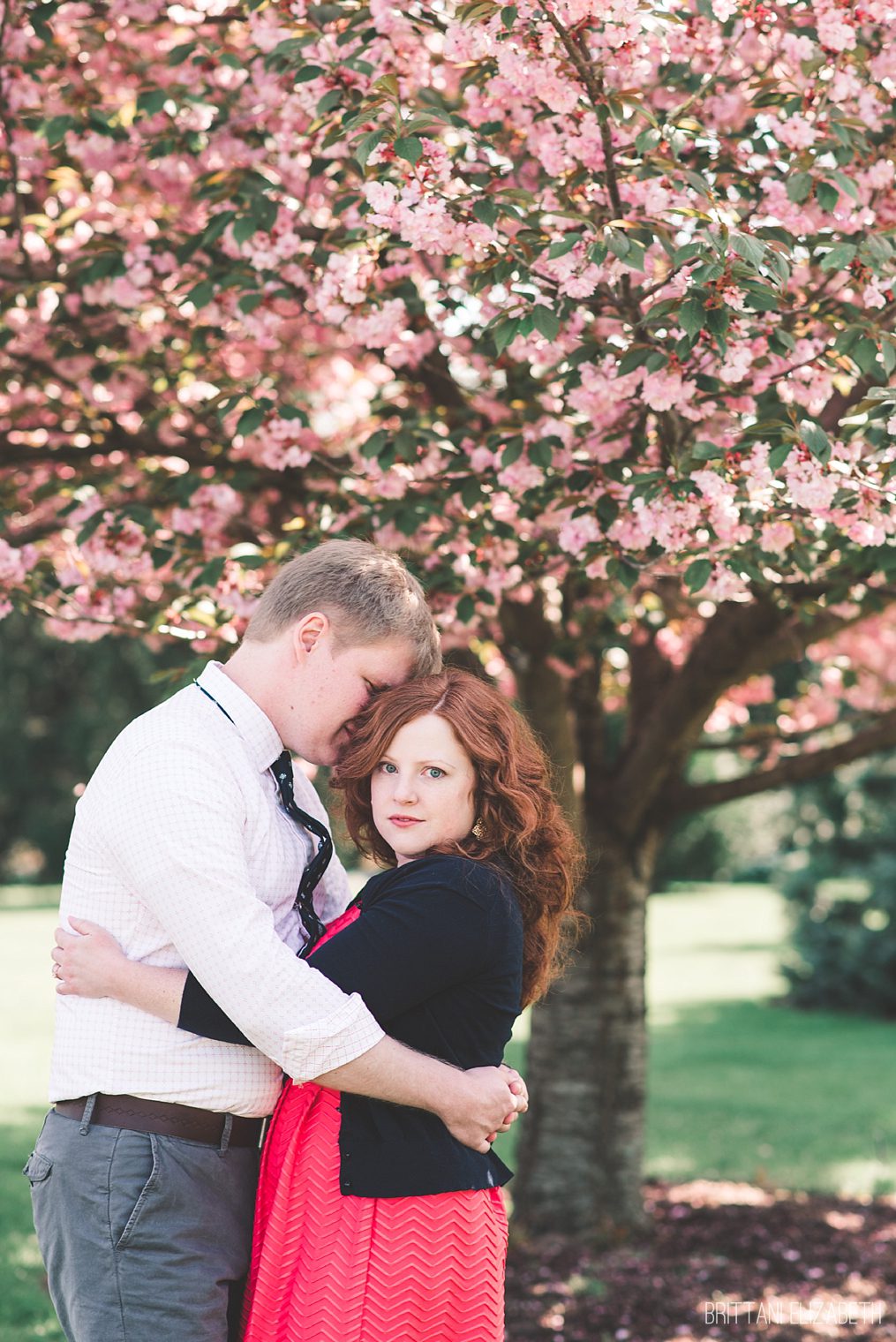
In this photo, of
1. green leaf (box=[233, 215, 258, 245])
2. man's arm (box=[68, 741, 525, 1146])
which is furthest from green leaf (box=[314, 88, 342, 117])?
man's arm (box=[68, 741, 525, 1146])

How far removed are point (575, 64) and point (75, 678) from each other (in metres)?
24.7

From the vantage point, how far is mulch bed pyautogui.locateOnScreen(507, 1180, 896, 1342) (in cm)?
457

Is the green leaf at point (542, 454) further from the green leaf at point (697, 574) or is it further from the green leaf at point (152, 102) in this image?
the green leaf at point (152, 102)

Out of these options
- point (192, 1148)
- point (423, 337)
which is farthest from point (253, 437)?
point (192, 1148)

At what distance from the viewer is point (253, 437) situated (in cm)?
450

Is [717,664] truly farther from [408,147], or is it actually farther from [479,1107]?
[479,1107]

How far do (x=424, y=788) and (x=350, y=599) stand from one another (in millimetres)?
366

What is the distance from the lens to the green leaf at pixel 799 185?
303 centimetres

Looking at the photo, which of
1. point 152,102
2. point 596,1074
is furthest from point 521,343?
point 596,1074

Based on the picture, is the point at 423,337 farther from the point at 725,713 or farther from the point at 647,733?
the point at 725,713

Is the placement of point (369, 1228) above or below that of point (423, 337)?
below

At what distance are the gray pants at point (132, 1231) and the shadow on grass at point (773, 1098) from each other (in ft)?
17.5

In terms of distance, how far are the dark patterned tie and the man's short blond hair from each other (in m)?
0.24

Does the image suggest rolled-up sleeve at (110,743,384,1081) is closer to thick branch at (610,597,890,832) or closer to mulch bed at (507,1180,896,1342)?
thick branch at (610,597,890,832)
